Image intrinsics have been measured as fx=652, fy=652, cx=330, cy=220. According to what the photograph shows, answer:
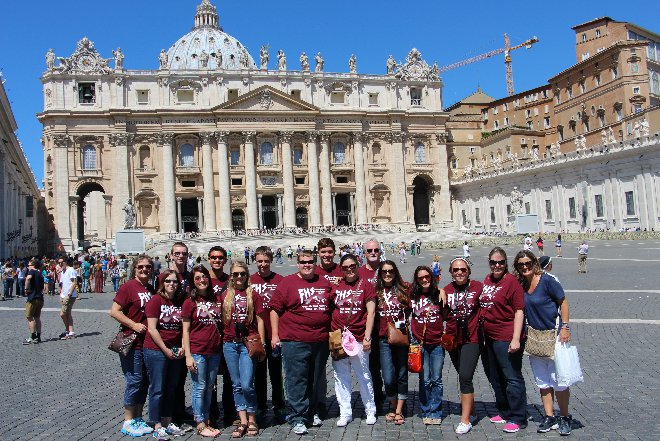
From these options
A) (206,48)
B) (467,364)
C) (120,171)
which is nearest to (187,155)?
(120,171)

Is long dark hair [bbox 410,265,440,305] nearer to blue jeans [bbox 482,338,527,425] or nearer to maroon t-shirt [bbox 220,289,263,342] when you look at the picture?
blue jeans [bbox 482,338,527,425]

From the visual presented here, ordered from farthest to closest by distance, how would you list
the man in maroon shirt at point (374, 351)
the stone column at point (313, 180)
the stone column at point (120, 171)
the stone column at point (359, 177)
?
the stone column at point (359, 177) < the stone column at point (313, 180) < the stone column at point (120, 171) < the man in maroon shirt at point (374, 351)

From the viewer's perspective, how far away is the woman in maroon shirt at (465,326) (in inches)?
272

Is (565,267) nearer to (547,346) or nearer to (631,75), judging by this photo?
(547,346)

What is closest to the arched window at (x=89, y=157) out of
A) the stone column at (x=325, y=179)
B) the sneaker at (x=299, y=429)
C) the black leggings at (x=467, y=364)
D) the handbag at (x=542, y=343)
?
the stone column at (x=325, y=179)

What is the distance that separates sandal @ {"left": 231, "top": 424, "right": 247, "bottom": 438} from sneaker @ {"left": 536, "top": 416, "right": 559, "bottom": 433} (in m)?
3.07

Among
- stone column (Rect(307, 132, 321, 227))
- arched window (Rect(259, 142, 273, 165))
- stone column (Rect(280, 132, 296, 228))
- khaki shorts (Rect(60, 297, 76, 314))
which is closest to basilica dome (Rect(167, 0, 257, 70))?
arched window (Rect(259, 142, 273, 165))

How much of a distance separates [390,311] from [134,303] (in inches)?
110

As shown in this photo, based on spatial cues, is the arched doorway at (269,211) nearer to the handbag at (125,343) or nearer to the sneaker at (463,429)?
the handbag at (125,343)

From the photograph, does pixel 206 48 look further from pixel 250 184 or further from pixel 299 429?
pixel 299 429

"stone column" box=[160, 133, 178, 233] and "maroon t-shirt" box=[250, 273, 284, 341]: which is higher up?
"stone column" box=[160, 133, 178, 233]

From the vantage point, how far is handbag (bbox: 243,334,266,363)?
6969mm

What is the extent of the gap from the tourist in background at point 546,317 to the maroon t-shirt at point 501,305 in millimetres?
142

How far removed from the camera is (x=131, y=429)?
698cm
